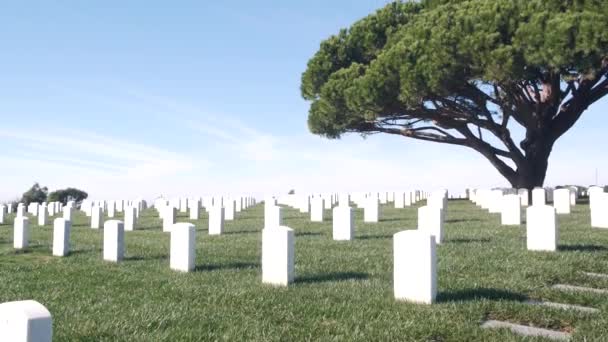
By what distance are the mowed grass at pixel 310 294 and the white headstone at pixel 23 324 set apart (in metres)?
1.58

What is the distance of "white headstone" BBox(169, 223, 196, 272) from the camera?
26.8 feet

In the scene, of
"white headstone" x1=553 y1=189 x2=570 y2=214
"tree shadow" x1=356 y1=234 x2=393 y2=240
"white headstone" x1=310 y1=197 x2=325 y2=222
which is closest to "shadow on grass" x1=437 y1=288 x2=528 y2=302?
"tree shadow" x1=356 y1=234 x2=393 y2=240

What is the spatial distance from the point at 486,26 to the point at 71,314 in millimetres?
21461

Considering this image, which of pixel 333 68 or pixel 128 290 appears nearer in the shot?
pixel 128 290

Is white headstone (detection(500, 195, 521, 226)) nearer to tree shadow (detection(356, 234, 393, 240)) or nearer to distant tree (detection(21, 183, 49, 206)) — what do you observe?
tree shadow (detection(356, 234, 393, 240))

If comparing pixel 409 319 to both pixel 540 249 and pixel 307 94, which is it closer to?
pixel 540 249

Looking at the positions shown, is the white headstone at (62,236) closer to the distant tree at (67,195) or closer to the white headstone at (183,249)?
the white headstone at (183,249)

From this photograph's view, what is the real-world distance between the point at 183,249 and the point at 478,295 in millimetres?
4181

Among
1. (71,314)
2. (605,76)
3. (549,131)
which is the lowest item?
(71,314)

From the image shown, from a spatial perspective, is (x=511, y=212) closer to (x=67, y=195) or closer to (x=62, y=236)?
(x=62, y=236)

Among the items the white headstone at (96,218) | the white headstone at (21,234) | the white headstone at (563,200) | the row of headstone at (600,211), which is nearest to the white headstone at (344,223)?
the row of headstone at (600,211)

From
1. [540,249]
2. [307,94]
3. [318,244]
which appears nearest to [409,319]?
[540,249]

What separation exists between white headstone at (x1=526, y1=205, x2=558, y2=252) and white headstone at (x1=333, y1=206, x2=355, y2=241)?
11.7 feet

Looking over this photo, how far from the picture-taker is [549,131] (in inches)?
1086
